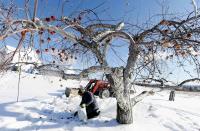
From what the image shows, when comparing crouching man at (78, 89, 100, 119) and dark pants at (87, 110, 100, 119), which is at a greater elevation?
crouching man at (78, 89, 100, 119)

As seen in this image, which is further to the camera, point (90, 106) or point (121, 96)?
point (90, 106)

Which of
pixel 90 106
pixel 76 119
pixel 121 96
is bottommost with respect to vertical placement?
pixel 76 119

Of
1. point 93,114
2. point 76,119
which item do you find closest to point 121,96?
point 93,114

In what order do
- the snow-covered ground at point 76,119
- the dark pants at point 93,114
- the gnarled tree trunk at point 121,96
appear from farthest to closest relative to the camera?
the dark pants at point 93,114, the snow-covered ground at point 76,119, the gnarled tree trunk at point 121,96

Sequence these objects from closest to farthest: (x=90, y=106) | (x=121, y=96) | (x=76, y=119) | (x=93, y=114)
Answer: (x=121, y=96)
(x=76, y=119)
(x=93, y=114)
(x=90, y=106)

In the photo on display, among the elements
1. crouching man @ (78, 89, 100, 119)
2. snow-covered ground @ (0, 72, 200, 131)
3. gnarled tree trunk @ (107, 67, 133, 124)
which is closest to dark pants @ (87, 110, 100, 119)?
crouching man @ (78, 89, 100, 119)

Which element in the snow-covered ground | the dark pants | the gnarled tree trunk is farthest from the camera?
the dark pants

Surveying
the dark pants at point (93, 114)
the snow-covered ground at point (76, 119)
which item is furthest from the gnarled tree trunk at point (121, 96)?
the dark pants at point (93, 114)

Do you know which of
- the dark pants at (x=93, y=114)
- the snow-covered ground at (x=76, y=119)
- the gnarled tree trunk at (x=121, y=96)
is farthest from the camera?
the dark pants at (x=93, y=114)

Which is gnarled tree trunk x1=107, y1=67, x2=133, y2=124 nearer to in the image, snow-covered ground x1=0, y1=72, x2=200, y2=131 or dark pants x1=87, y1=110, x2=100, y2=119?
snow-covered ground x1=0, y1=72, x2=200, y2=131

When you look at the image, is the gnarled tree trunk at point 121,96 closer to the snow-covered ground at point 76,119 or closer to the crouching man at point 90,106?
the snow-covered ground at point 76,119

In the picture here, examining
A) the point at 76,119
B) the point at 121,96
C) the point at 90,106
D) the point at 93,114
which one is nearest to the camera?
the point at 121,96

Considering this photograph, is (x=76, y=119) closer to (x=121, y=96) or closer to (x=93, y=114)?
(x=93, y=114)

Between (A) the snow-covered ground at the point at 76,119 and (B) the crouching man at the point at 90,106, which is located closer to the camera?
(A) the snow-covered ground at the point at 76,119
